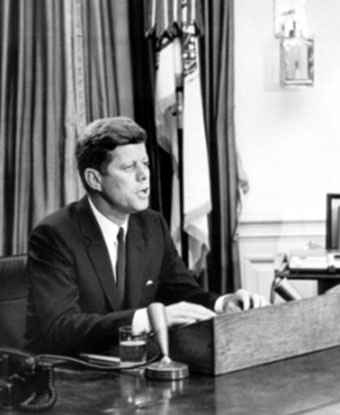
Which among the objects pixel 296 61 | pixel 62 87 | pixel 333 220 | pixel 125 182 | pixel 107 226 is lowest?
pixel 333 220

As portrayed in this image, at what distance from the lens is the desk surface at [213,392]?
5.05 feet

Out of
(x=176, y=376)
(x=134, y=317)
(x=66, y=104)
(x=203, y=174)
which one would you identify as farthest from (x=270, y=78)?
(x=176, y=376)

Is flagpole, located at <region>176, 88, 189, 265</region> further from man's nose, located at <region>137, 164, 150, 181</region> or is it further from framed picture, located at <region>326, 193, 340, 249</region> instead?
man's nose, located at <region>137, 164, 150, 181</region>

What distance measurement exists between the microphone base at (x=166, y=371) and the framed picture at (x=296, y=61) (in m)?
3.05

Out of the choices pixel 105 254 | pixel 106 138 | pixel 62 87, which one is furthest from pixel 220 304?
pixel 62 87

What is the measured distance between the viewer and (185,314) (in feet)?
6.37

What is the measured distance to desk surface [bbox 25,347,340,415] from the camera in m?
→ 1.54

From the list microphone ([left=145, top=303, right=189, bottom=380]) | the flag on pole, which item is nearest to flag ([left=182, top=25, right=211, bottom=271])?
the flag on pole

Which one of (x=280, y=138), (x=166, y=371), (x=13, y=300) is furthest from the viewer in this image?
(x=280, y=138)

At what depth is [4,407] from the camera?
5.16 feet

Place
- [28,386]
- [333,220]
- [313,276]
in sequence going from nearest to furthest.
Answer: [28,386], [313,276], [333,220]

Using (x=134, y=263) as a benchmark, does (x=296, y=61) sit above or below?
above

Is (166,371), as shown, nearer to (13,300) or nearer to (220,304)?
(220,304)

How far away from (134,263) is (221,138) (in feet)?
6.79
